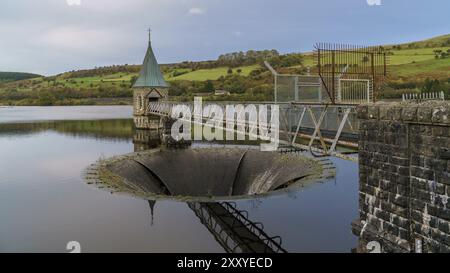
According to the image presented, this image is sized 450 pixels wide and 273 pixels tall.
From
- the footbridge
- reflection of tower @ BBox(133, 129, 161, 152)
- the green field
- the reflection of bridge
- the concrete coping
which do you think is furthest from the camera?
the green field

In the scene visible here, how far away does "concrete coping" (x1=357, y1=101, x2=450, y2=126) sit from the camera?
22.6 feet

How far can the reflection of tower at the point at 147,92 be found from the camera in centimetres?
4878

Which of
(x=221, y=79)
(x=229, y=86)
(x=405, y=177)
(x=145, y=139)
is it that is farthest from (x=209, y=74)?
(x=405, y=177)

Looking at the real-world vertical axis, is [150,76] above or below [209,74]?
below

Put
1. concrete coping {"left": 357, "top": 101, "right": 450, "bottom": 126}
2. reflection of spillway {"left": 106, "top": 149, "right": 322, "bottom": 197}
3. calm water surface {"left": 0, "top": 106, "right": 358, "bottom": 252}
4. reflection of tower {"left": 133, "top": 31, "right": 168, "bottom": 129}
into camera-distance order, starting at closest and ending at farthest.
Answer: concrete coping {"left": 357, "top": 101, "right": 450, "bottom": 126}, calm water surface {"left": 0, "top": 106, "right": 358, "bottom": 252}, reflection of spillway {"left": 106, "top": 149, "right": 322, "bottom": 197}, reflection of tower {"left": 133, "top": 31, "right": 168, "bottom": 129}

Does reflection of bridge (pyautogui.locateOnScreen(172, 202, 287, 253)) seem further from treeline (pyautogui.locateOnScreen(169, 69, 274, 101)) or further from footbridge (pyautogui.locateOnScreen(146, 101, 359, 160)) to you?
treeline (pyautogui.locateOnScreen(169, 69, 274, 101))

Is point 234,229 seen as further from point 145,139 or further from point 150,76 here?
point 150,76

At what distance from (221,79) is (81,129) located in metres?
30.9

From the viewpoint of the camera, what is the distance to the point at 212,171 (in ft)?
87.5

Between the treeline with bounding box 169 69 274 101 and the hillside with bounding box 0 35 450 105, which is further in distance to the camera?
the treeline with bounding box 169 69 274 101

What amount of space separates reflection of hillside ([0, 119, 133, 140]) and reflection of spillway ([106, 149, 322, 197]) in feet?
67.1

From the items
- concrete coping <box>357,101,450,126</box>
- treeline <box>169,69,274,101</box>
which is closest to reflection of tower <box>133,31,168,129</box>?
treeline <box>169,69,274,101</box>
